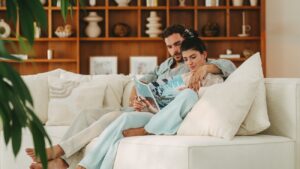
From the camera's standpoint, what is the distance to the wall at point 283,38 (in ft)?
22.8

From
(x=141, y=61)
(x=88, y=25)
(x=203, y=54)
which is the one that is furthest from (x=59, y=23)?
(x=203, y=54)

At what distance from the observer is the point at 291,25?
7012 millimetres

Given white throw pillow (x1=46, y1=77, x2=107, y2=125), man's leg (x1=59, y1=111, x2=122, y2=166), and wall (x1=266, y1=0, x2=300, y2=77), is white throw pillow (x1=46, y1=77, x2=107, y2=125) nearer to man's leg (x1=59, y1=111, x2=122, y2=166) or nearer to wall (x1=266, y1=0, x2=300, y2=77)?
man's leg (x1=59, y1=111, x2=122, y2=166)

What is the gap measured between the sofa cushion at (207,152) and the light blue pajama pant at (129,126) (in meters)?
0.13

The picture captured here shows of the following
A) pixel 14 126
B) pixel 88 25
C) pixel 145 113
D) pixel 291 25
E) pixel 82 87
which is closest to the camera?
pixel 14 126

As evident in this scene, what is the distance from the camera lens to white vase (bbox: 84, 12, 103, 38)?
7566 millimetres

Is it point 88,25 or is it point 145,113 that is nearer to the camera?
point 145,113

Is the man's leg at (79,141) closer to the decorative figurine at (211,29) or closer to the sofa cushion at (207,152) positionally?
the sofa cushion at (207,152)

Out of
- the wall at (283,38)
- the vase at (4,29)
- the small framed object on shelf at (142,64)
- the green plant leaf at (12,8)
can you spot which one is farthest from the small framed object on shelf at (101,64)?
the green plant leaf at (12,8)

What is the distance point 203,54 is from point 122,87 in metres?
1.07

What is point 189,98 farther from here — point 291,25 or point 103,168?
point 291,25

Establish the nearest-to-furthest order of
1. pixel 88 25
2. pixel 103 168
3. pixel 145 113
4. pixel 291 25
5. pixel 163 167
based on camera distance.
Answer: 1. pixel 163 167
2. pixel 103 168
3. pixel 145 113
4. pixel 291 25
5. pixel 88 25

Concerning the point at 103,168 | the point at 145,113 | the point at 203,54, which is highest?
the point at 203,54

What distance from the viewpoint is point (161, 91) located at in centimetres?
359
